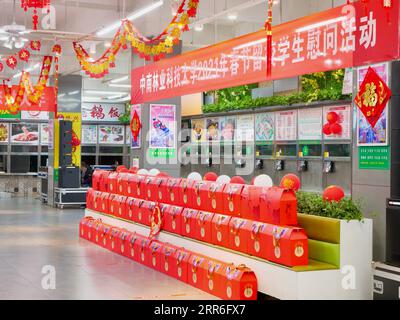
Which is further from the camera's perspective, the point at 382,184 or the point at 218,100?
the point at 218,100

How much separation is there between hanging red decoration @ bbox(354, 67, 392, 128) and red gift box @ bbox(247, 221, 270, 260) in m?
1.56

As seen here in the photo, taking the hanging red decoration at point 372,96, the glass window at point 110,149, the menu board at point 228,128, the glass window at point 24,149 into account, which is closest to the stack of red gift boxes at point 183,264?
the hanging red decoration at point 372,96

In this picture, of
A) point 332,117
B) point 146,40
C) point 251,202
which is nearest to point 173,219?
point 251,202

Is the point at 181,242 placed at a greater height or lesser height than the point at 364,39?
lesser

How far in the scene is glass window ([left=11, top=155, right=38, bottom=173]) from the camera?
25.0 meters

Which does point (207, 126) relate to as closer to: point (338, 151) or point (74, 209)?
point (74, 209)

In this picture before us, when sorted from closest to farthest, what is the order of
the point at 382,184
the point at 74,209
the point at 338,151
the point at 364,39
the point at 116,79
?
the point at 364,39
the point at 382,184
the point at 338,151
the point at 74,209
the point at 116,79

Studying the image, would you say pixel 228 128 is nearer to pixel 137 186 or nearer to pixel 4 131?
pixel 137 186

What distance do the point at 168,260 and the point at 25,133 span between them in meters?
18.9

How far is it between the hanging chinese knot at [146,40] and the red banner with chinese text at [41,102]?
517cm

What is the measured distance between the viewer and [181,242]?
7660 millimetres

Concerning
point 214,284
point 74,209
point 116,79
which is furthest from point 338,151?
point 116,79

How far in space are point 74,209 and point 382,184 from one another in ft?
38.3
